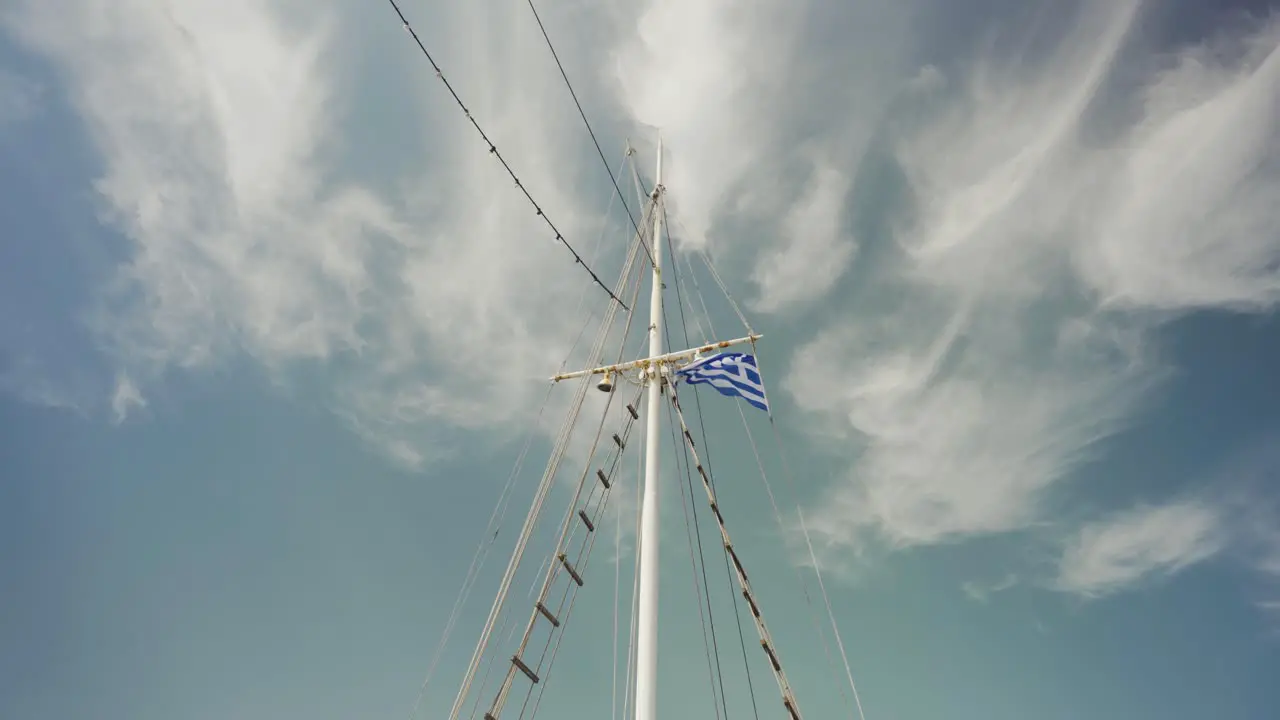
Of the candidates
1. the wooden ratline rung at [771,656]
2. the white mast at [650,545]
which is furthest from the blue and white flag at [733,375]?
the wooden ratline rung at [771,656]

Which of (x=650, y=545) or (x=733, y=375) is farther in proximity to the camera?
(x=733, y=375)

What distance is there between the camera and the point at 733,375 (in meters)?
19.3

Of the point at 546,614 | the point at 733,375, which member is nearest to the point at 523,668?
the point at 546,614

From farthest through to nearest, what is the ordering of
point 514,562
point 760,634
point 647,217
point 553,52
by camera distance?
point 647,217, point 760,634, point 514,562, point 553,52

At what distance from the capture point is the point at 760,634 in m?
18.2

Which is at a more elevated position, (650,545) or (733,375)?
(733,375)

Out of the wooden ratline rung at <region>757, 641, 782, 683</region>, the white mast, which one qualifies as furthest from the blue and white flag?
the wooden ratline rung at <region>757, 641, 782, 683</region>

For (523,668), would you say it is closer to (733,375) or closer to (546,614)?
(546,614)

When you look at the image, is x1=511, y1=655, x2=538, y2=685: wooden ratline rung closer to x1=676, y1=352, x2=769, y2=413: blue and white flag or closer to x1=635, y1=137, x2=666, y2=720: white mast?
x1=635, y1=137, x2=666, y2=720: white mast

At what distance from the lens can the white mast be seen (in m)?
13.6

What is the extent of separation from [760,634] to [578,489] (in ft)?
22.4

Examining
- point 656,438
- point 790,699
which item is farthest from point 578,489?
point 790,699

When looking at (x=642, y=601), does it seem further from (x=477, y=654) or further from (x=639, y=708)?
(x=477, y=654)

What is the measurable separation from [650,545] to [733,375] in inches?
242
